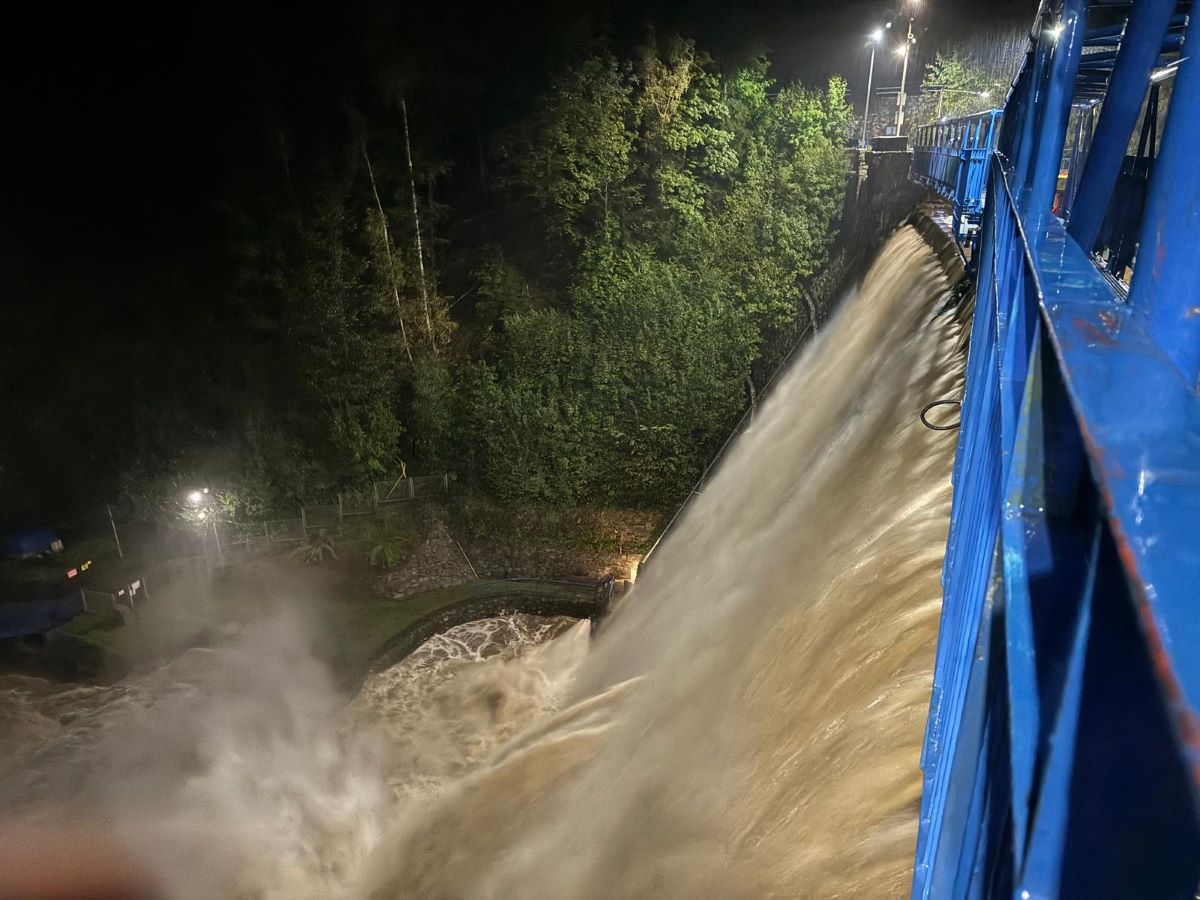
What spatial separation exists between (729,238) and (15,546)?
70.6 feet

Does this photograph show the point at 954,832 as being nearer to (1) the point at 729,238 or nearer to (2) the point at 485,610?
(2) the point at 485,610

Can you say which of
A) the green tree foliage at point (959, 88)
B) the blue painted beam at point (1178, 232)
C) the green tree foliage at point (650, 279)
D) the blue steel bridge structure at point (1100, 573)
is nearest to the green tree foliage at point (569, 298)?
the green tree foliage at point (650, 279)

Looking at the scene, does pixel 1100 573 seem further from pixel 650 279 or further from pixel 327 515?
pixel 327 515

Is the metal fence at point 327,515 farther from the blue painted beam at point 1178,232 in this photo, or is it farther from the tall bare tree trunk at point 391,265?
the blue painted beam at point 1178,232

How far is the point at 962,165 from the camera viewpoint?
9.05 meters

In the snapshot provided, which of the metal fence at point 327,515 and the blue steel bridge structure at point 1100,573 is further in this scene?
the metal fence at point 327,515

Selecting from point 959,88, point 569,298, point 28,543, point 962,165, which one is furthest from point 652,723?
point 959,88

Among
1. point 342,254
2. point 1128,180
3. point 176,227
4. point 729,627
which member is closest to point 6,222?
point 176,227

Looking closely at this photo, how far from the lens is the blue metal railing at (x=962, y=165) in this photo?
852 centimetres

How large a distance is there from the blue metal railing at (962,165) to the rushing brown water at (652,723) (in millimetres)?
798

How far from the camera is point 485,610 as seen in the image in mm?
17141

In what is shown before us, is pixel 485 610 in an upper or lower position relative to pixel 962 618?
lower

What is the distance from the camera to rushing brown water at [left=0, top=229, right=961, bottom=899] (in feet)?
12.5

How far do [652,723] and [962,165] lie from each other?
7384 millimetres
